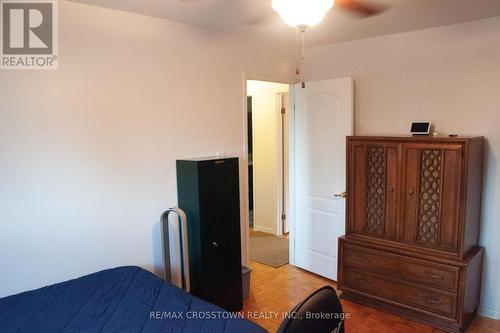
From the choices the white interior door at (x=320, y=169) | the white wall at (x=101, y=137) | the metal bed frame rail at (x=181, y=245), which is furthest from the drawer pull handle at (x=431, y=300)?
the white wall at (x=101, y=137)

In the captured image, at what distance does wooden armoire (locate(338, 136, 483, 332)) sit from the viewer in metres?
2.69

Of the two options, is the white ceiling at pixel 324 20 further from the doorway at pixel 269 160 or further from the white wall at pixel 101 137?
the doorway at pixel 269 160

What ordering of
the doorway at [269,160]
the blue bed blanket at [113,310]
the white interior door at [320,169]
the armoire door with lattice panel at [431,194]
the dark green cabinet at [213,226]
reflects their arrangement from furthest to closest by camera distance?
the doorway at [269,160]
the white interior door at [320,169]
the dark green cabinet at [213,226]
the armoire door with lattice panel at [431,194]
the blue bed blanket at [113,310]

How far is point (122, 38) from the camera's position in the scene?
103 inches

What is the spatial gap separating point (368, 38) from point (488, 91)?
3.77ft

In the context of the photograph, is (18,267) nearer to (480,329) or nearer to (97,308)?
(97,308)

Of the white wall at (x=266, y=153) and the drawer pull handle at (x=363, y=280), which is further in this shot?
the white wall at (x=266, y=153)

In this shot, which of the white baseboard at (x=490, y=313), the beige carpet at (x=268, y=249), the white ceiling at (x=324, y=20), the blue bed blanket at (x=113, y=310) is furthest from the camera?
the beige carpet at (x=268, y=249)

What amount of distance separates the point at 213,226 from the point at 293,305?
A: 3.55 feet

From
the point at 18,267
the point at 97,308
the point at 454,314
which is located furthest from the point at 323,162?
the point at 18,267

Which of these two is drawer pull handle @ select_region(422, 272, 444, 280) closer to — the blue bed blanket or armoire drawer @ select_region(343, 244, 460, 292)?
armoire drawer @ select_region(343, 244, 460, 292)

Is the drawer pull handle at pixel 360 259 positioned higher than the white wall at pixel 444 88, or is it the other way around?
the white wall at pixel 444 88

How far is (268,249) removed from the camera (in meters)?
4.69

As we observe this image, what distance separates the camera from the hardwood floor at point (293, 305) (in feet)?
9.34
